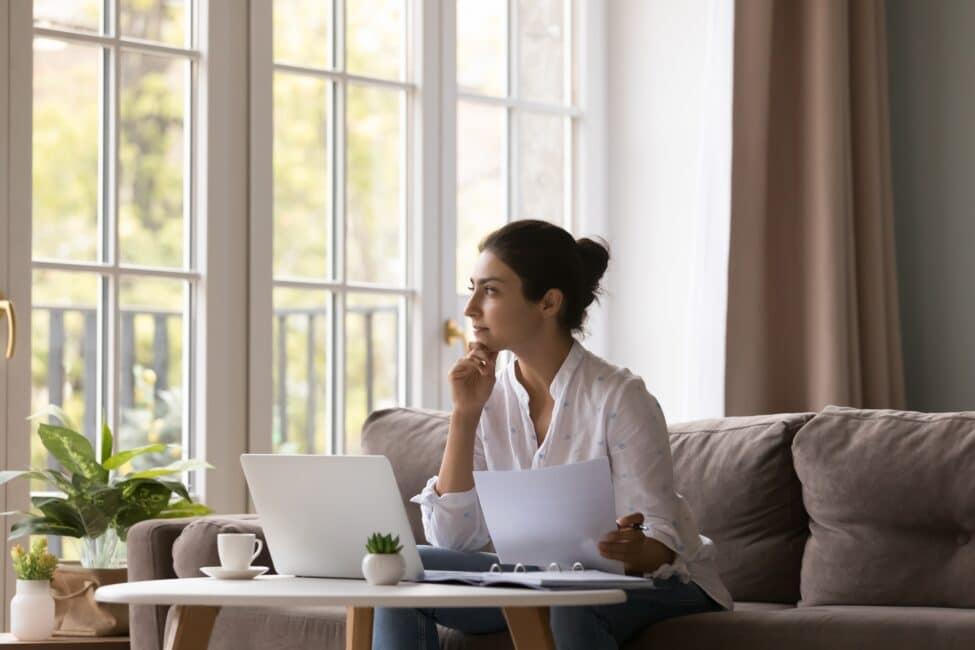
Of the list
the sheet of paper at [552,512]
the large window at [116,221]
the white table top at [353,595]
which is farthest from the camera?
the large window at [116,221]

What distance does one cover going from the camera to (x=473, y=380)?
2.47 metres

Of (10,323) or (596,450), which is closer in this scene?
(596,450)

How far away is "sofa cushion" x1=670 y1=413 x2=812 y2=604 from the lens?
2764mm

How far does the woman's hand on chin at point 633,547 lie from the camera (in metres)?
2.09

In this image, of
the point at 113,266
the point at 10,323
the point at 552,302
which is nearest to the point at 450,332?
the point at 113,266

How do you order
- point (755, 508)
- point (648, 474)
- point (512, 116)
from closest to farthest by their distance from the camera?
1. point (648, 474)
2. point (755, 508)
3. point (512, 116)

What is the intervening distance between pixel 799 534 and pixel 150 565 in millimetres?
1272

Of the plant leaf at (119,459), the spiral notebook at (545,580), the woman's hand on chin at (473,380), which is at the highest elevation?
the woman's hand on chin at (473,380)

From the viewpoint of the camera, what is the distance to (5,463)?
329 cm

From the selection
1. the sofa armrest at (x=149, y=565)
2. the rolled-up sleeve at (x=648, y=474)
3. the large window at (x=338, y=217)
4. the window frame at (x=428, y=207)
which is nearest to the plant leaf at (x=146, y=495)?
the sofa armrest at (x=149, y=565)

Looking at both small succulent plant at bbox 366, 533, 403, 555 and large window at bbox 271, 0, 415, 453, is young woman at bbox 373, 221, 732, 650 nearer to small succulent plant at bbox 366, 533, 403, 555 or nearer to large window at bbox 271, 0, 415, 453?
small succulent plant at bbox 366, 533, 403, 555

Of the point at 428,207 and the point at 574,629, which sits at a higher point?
the point at 428,207

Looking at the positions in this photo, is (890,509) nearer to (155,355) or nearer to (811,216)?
(811,216)

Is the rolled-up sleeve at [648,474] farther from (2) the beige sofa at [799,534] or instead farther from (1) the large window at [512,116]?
(1) the large window at [512,116]
